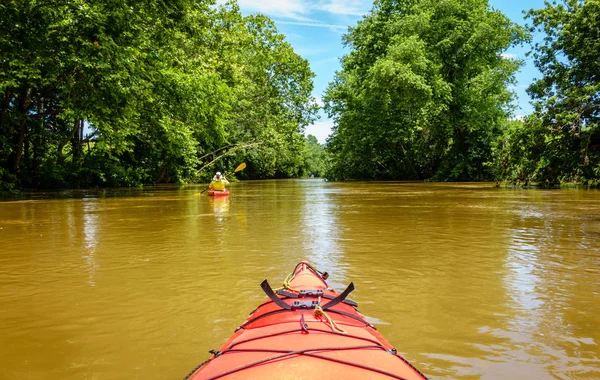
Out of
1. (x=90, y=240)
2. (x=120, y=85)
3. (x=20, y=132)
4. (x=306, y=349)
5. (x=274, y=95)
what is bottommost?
(x=90, y=240)

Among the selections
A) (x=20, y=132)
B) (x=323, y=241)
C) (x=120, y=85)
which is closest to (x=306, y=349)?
(x=323, y=241)

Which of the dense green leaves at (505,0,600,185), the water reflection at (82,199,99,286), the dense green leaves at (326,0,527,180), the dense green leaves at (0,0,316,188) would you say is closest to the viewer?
the water reflection at (82,199,99,286)

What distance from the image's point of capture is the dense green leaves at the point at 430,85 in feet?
98.3

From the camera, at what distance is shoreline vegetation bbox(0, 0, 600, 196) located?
15.7 meters

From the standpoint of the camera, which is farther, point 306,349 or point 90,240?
point 90,240

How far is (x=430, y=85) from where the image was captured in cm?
3089

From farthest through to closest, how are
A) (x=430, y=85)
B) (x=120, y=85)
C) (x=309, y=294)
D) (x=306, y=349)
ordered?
(x=430, y=85)
(x=120, y=85)
(x=309, y=294)
(x=306, y=349)

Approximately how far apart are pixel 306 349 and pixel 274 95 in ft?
142

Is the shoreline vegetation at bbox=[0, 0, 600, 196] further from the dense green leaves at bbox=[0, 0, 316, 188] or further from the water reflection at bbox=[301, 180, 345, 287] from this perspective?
the water reflection at bbox=[301, 180, 345, 287]

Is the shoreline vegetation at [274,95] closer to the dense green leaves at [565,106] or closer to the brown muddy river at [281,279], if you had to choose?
the dense green leaves at [565,106]

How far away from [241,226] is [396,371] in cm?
819

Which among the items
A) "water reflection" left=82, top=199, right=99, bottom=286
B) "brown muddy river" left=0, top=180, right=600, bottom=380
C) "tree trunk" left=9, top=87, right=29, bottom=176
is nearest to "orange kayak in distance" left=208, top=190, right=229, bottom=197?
"water reflection" left=82, top=199, right=99, bottom=286

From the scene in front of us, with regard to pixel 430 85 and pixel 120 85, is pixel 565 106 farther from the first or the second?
pixel 120 85

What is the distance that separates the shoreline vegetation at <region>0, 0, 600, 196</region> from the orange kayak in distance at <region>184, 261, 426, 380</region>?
13.9m
